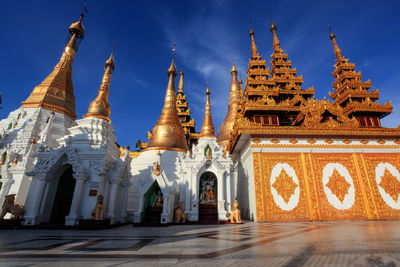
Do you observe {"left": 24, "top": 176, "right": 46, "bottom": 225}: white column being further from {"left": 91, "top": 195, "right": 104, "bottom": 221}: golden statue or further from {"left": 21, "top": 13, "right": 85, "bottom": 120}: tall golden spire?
{"left": 21, "top": 13, "right": 85, "bottom": 120}: tall golden spire


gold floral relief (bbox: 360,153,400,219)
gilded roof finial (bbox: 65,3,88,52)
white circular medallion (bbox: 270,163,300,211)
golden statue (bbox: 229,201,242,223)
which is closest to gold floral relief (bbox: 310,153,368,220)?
gold floral relief (bbox: 360,153,400,219)

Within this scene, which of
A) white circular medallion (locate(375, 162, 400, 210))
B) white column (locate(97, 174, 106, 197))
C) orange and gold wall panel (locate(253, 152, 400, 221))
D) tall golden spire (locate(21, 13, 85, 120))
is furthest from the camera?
tall golden spire (locate(21, 13, 85, 120))

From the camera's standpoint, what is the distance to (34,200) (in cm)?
814

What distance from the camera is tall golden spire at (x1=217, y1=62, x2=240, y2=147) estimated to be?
23.5 m

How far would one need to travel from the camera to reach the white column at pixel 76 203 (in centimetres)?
770

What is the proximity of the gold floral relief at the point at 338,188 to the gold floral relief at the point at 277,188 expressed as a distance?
88 centimetres

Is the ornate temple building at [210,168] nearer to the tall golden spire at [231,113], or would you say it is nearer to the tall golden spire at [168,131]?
the tall golden spire at [168,131]

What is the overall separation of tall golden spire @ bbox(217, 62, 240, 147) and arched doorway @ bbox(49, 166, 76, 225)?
15466mm

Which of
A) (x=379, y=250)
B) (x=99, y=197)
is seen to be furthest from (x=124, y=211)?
(x=379, y=250)

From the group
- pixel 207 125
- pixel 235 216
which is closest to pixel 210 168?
pixel 235 216

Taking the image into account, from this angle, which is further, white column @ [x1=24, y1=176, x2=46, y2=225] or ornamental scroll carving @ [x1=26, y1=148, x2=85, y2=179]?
ornamental scroll carving @ [x1=26, y1=148, x2=85, y2=179]

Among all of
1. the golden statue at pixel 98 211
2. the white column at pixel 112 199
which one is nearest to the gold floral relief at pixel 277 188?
the white column at pixel 112 199

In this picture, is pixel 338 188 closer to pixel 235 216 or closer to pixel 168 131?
pixel 235 216

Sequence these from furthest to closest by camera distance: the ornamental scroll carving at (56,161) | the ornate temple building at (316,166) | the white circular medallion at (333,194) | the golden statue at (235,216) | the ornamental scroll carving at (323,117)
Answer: the ornamental scroll carving at (323,117), the white circular medallion at (333,194), the ornate temple building at (316,166), the golden statue at (235,216), the ornamental scroll carving at (56,161)
